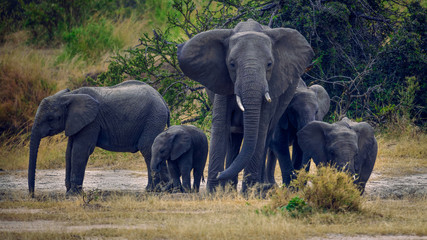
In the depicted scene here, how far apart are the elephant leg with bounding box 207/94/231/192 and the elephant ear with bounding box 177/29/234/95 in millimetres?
234

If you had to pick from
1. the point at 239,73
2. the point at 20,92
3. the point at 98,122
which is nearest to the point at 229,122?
→ the point at 239,73

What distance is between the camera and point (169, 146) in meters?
11.1

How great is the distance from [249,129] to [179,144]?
2181 mm

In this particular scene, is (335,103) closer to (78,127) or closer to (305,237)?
(78,127)

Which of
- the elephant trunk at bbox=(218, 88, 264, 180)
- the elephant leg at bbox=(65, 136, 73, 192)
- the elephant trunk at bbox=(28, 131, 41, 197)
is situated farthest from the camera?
the elephant leg at bbox=(65, 136, 73, 192)

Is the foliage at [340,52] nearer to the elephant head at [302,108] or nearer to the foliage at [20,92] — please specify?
the foliage at [20,92]

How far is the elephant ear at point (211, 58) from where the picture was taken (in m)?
9.84

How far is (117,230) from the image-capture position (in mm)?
7102

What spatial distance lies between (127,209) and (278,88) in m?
2.72

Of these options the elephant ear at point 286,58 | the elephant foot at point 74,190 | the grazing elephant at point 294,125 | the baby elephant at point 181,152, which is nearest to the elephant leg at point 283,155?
the grazing elephant at point 294,125

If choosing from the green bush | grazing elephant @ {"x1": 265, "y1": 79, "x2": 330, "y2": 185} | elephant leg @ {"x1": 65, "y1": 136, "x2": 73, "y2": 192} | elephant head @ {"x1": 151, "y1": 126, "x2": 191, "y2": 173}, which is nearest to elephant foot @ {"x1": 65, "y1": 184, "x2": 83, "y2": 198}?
elephant leg @ {"x1": 65, "y1": 136, "x2": 73, "y2": 192}

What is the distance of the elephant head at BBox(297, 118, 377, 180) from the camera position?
→ 9.59 metres

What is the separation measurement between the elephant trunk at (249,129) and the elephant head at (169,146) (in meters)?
1.93

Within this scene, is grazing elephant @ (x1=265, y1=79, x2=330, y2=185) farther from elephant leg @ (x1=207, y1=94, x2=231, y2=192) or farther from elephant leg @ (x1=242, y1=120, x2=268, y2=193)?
elephant leg @ (x1=207, y1=94, x2=231, y2=192)
